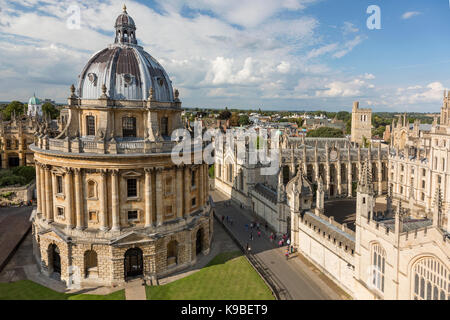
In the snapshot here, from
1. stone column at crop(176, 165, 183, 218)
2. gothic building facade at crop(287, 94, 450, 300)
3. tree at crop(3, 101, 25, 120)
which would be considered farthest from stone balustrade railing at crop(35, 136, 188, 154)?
tree at crop(3, 101, 25, 120)

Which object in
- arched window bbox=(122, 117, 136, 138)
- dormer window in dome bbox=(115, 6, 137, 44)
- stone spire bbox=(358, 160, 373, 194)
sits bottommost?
stone spire bbox=(358, 160, 373, 194)

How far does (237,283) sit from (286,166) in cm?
→ 3250

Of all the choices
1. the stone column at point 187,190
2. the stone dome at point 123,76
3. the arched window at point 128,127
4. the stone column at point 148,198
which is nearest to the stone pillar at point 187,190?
the stone column at point 187,190

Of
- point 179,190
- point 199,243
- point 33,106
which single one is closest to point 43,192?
point 179,190

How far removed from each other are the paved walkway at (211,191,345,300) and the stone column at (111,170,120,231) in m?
15.0

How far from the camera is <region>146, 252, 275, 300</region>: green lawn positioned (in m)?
27.5

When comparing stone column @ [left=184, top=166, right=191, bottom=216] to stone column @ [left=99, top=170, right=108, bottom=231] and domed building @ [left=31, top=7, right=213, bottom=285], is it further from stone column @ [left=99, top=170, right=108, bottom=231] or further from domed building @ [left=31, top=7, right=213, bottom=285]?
stone column @ [left=99, top=170, right=108, bottom=231]

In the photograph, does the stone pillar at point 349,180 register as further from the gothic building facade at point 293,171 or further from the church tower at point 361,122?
the church tower at point 361,122

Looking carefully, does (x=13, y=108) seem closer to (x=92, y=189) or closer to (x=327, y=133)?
(x=92, y=189)

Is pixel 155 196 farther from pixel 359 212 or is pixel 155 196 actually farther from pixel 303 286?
pixel 359 212

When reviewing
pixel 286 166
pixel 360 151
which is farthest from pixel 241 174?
pixel 360 151

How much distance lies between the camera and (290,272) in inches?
1248

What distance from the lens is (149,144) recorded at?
98.0 feet

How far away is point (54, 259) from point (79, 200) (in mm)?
7552
